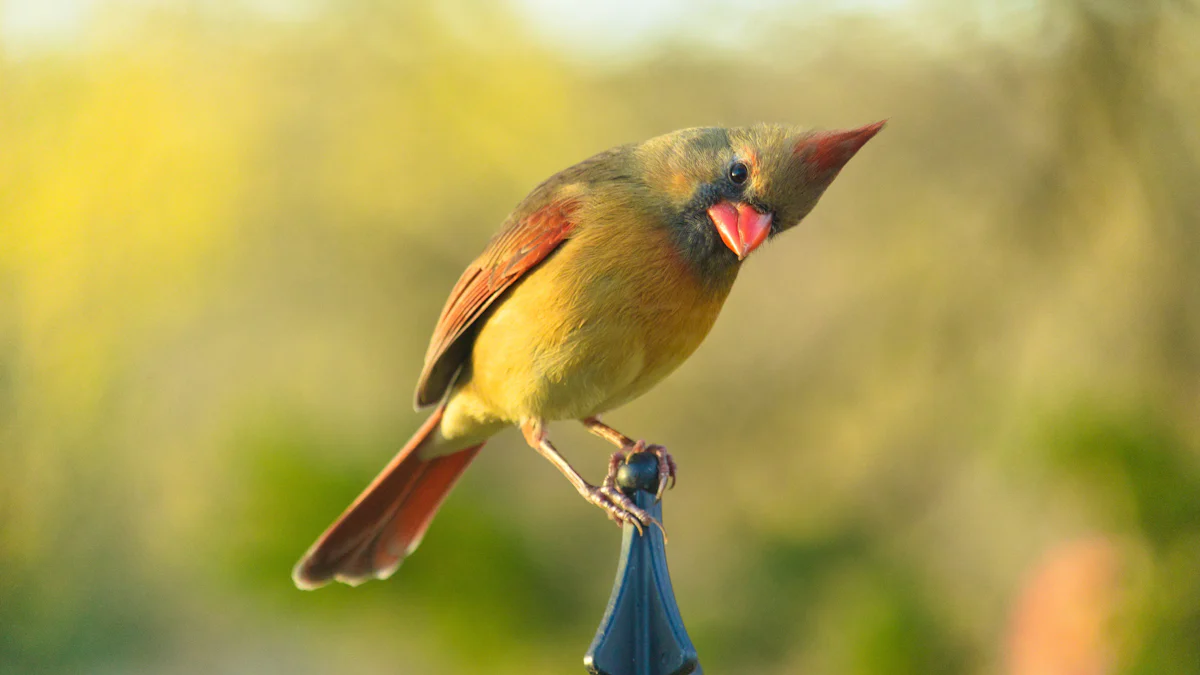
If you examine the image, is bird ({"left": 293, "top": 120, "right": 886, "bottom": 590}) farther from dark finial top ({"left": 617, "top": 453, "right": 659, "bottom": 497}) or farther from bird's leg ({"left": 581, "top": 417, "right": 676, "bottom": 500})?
dark finial top ({"left": 617, "top": 453, "right": 659, "bottom": 497})

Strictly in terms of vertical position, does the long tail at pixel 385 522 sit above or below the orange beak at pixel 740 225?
below

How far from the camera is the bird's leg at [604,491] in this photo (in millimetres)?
1934

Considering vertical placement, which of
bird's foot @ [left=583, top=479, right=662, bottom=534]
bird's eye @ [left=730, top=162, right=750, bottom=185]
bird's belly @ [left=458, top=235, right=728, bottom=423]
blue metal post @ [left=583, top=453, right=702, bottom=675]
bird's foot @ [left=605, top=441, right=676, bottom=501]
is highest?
bird's eye @ [left=730, top=162, right=750, bottom=185]

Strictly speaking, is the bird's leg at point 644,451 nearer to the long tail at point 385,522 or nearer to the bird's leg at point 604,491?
the bird's leg at point 604,491

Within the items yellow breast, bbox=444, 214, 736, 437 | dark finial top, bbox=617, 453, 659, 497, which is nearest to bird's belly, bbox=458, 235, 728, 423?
yellow breast, bbox=444, 214, 736, 437

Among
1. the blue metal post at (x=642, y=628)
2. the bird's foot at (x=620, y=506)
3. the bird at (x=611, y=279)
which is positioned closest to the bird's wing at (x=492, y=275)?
the bird at (x=611, y=279)

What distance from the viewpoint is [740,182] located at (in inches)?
95.7

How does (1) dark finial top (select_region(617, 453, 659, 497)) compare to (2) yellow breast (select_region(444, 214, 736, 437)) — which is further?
(2) yellow breast (select_region(444, 214, 736, 437))

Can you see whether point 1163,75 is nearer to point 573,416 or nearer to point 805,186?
point 805,186

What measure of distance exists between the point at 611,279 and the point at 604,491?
0.46 metres

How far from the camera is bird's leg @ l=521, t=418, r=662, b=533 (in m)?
1.93

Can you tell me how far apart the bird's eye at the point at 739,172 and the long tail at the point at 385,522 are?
1.06m

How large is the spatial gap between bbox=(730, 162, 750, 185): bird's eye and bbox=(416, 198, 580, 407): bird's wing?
1.26ft

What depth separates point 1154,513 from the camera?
2973mm
